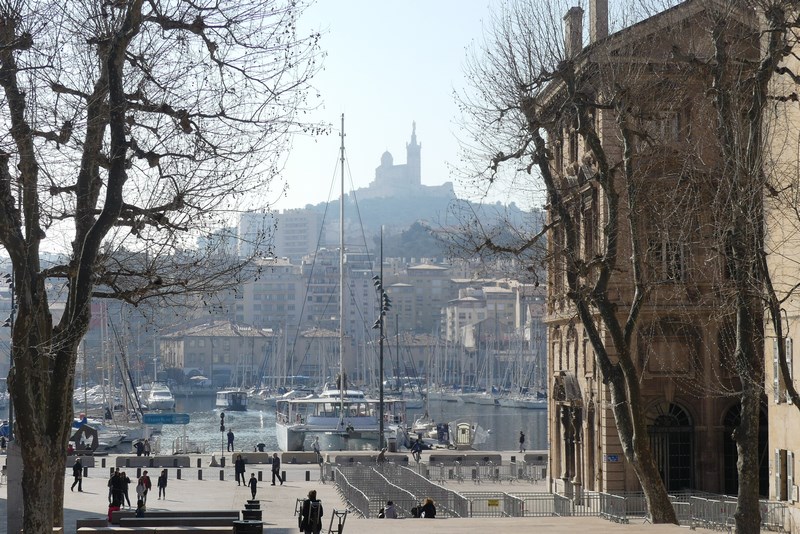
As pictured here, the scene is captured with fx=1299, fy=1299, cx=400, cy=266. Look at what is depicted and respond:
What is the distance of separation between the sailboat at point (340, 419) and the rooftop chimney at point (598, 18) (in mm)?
47169

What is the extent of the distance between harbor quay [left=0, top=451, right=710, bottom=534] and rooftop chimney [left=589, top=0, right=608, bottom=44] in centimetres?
1521

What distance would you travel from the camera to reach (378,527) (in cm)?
2653

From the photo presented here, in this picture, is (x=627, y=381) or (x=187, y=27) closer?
(x=187, y=27)

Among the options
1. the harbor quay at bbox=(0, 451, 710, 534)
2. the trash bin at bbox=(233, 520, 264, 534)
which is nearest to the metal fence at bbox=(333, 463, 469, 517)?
the harbor quay at bbox=(0, 451, 710, 534)

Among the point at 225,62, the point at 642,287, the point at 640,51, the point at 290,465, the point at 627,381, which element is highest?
the point at 640,51

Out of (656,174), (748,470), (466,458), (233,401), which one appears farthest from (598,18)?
(233,401)

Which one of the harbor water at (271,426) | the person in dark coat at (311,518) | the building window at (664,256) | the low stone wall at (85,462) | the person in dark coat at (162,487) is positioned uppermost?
the building window at (664,256)

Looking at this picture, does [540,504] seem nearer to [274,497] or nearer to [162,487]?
[274,497]

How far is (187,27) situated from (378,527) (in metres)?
11.3

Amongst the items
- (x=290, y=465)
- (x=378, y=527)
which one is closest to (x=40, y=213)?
(x=378, y=527)

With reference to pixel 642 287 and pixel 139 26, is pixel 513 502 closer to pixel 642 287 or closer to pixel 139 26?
pixel 642 287

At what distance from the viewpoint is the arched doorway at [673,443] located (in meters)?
41.8

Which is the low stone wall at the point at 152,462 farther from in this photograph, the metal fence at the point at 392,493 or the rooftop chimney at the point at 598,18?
the rooftop chimney at the point at 598,18

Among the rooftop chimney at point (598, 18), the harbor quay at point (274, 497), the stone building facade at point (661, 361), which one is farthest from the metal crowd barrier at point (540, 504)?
the rooftop chimney at point (598, 18)
